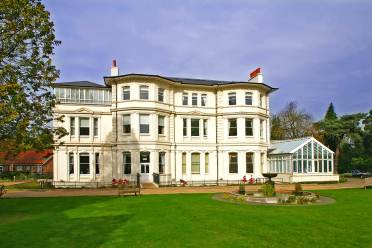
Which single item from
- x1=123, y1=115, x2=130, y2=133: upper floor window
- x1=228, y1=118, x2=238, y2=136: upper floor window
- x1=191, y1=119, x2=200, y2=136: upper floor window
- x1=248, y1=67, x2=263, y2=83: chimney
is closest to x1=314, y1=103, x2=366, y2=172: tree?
x1=248, y1=67, x2=263, y2=83: chimney

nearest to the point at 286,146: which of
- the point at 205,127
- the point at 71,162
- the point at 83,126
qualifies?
the point at 205,127

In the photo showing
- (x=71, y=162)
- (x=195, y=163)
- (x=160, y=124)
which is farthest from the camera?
(x=195, y=163)

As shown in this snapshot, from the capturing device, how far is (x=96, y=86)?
3591 cm

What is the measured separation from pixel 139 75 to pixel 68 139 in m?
Answer: 9.44

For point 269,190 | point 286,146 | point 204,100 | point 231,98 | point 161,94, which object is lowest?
point 269,190

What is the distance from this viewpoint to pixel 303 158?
123ft

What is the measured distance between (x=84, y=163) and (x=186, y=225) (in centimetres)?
2427

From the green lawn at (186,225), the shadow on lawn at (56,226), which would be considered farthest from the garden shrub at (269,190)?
the shadow on lawn at (56,226)

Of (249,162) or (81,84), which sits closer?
(81,84)

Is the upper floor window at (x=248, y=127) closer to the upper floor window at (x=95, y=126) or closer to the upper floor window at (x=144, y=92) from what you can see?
the upper floor window at (x=144, y=92)

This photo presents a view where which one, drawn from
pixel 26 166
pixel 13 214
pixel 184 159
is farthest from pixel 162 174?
pixel 26 166

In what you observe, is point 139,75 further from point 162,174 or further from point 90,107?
point 162,174

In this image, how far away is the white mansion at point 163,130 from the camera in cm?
3403

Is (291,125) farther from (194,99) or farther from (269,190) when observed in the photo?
(269,190)
